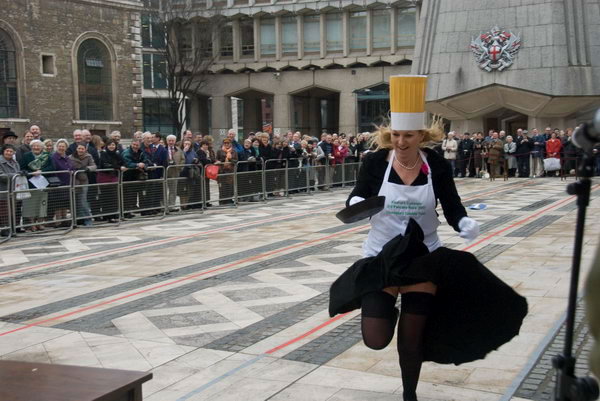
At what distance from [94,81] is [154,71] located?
15.6 meters

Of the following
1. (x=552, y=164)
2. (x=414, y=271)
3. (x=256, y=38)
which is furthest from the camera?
(x=256, y=38)

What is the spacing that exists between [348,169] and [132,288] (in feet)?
55.7

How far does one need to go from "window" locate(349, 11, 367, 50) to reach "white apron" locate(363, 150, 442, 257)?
4620 centimetres

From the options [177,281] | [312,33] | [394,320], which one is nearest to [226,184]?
[177,281]

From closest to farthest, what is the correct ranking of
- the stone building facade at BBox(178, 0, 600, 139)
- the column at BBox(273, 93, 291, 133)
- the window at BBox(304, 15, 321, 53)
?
1. the stone building facade at BBox(178, 0, 600, 139)
2. the window at BBox(304, 15, 321, 53)
3. the column at BBox(273, 93, 291, 133)

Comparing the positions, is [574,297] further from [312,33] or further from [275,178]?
[312,33]

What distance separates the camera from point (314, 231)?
13547 millimetres

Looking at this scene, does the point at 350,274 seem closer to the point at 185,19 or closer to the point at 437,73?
the point at 437,73

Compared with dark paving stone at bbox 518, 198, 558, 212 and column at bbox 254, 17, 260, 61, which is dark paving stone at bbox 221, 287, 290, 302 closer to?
Result: dark paving stone at bbox 518, 198, 558, 212

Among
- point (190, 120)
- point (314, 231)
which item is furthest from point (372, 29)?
point (314, 231)

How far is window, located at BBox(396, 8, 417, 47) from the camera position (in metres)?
48.1

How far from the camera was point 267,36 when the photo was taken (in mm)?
52469

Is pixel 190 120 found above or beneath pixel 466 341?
above

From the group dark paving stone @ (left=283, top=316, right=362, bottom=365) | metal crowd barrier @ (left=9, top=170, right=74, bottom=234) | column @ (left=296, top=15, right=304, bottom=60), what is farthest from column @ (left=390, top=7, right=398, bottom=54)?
dark paving stone @ (left=283, top=316, right=362, bottom=365)
